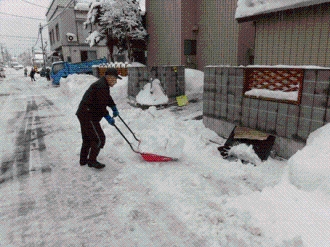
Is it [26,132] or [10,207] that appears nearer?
[10,207]

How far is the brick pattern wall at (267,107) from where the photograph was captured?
368cm

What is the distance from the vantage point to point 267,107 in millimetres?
4461

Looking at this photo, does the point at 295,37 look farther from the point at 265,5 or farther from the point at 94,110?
the point at 94,110

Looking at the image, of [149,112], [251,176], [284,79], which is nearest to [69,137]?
[149,112]

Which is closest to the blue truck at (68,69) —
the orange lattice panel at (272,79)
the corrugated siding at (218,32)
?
the corrugated siding at (218,32)

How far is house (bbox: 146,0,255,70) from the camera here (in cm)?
1109

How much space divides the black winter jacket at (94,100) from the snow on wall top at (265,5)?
16.9ft

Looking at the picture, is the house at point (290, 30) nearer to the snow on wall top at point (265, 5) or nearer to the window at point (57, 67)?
the snow on wall top at point (265, 5)

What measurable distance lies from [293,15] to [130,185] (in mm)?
6340

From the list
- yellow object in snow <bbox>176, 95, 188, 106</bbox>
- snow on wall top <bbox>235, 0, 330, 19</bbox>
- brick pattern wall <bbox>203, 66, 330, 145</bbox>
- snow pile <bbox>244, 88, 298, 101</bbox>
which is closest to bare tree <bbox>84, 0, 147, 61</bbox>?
yellow object in snow <bbox>176, 95, 188, 106</bbox>

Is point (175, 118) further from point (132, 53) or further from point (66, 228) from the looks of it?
point (132, 53)

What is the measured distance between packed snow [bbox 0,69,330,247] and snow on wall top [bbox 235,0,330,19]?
3871 millimetres

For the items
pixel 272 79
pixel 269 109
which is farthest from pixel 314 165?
pixel 272 79

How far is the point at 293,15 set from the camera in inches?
259
